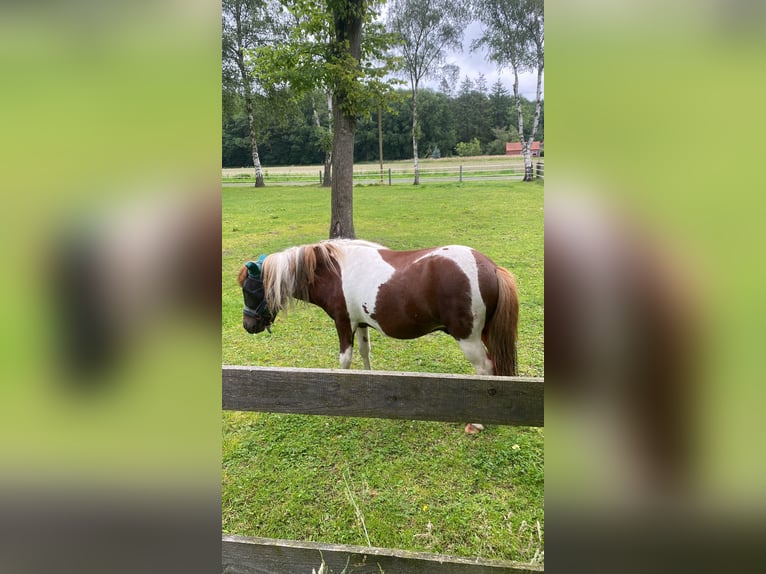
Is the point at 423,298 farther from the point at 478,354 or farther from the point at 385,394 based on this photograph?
the point at 385,394

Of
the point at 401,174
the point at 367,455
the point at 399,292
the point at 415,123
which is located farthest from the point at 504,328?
the point at 401,174

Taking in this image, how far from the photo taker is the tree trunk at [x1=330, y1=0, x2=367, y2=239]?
8.66 ft

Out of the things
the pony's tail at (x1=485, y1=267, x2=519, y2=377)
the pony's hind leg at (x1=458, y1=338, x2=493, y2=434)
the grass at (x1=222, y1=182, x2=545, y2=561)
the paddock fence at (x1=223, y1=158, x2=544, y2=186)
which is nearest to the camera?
the grass at (x1=222, y1=182, x2=545, y2=561)

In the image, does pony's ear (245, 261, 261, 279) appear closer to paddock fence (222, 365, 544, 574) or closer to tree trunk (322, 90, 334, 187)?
tree trunk (322, 90, 334, 187)

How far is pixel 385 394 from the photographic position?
1.29m

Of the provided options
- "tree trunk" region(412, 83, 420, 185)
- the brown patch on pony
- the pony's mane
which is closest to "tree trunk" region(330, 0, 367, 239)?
"tree trunk" region(412, 83, 420, 185)

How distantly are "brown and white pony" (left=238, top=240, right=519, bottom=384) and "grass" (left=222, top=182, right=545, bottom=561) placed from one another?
0.24m

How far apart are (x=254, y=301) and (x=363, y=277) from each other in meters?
0.58

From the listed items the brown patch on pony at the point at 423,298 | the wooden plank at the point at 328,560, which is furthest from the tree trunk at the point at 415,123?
the wooden plank at the point at 328,560

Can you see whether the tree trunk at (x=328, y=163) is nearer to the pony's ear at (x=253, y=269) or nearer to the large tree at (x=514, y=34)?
the pony's ear at (x=253, y=269)

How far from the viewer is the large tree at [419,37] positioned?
2.49 metres

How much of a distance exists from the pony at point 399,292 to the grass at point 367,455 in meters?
0.23
